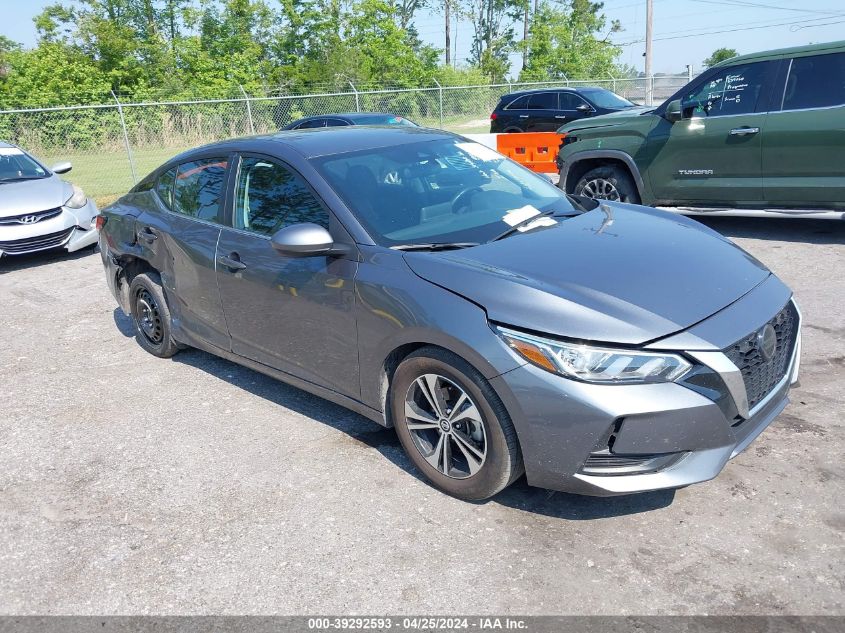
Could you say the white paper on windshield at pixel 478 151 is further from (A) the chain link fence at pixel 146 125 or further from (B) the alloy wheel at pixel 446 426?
(A) the chain link fence at pixel 146 125

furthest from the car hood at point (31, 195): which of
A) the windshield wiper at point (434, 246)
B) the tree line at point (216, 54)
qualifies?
the tree line at point (216, 54)

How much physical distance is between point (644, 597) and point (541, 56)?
49.6m

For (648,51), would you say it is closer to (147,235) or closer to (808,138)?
(808,138)

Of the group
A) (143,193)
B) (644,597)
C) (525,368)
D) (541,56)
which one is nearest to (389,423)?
(525,368)

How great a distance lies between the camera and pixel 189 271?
4.81 m

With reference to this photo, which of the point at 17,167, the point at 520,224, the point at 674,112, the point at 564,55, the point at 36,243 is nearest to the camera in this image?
the point at 520,224

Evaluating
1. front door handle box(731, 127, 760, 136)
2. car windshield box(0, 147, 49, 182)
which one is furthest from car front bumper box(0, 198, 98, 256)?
front door handle box(731, 127, 760, 136)

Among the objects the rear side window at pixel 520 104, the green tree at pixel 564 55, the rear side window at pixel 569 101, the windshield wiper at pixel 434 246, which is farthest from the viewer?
the green tree at pixel 564 55

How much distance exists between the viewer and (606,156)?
338 inches

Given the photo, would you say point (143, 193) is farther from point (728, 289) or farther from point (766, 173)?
point (766, 173)

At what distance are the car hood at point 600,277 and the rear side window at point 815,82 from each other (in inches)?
170

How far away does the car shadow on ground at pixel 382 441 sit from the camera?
3.37 m

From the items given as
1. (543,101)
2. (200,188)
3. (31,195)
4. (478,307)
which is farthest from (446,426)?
(543,101)

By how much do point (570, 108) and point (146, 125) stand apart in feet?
37.8
